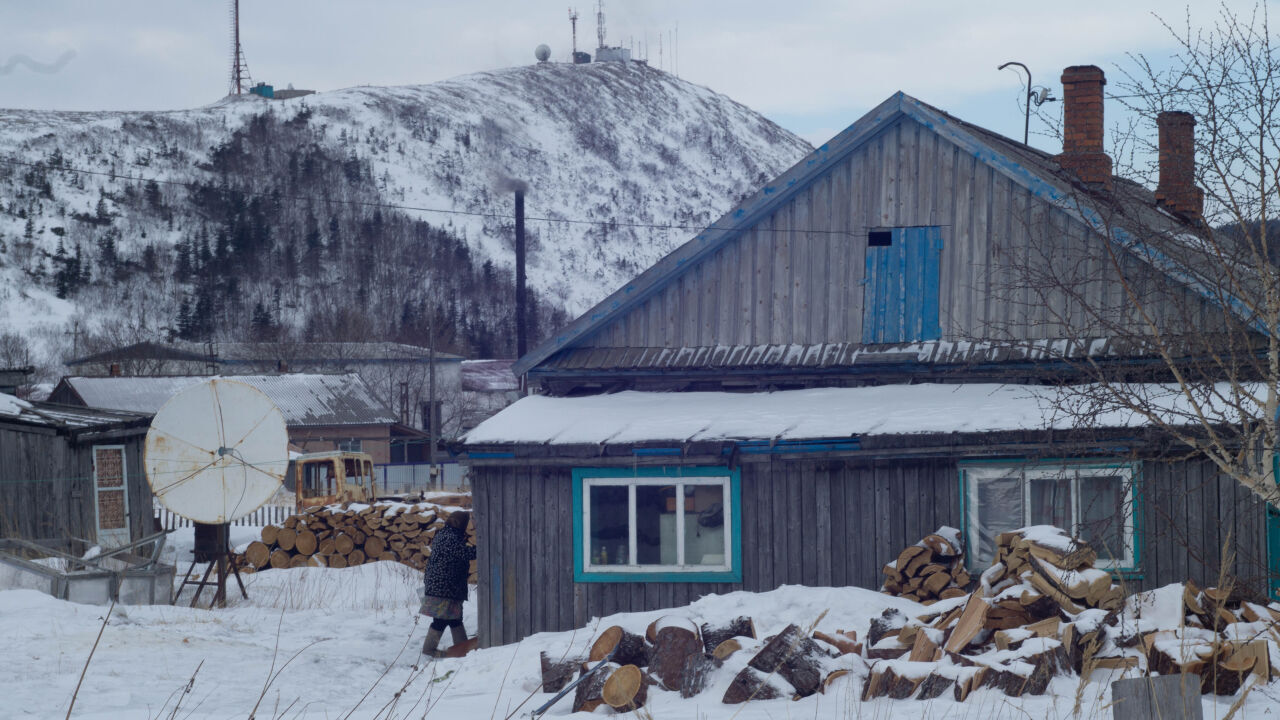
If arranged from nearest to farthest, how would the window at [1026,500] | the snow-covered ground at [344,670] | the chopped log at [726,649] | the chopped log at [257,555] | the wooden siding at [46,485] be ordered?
the snow-covered ground at [344,670]
the chopped log at [726,649]
the window at [1026,500]
the wooden siding at [46,485]
the chopped log at [257,555]

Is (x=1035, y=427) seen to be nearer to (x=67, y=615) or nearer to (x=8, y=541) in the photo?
(x=67, y=615)

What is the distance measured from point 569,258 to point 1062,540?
154814 mm

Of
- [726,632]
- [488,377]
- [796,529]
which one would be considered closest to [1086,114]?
[796,529]

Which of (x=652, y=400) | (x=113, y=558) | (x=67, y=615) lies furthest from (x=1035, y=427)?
(x=113, y=558)

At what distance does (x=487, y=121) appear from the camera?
19662 centimetres

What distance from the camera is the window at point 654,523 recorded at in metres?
12.7

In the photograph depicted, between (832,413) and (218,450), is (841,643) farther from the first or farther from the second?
(218,450)

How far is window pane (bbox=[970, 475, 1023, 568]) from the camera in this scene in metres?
12.2

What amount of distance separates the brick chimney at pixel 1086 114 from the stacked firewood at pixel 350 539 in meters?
12.3

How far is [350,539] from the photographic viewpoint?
21531mm

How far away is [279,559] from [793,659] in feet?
51.1

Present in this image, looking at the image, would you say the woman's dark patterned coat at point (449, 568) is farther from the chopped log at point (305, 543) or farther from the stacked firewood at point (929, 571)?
the chopped log at point (305, 543)

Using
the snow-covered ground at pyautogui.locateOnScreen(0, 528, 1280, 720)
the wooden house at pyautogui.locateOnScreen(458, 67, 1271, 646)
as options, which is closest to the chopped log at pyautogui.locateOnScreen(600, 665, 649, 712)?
the snow-covered ground at pyautogui.locateOnScreen(0, 528, 1280, 720)

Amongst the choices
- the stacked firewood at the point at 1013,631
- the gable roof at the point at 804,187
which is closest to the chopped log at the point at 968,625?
the stacked firewood at the point at 1013,631
